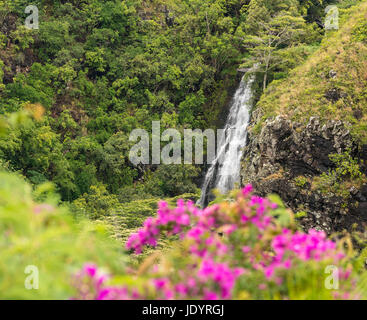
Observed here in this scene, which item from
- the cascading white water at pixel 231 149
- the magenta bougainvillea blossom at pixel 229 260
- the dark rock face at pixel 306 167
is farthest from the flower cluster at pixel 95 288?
the cascading white water at pixel 231 149

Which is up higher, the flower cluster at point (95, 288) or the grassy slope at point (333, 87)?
the grassy slope at point (333, 87)

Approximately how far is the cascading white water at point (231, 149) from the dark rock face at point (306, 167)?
3.84 meters

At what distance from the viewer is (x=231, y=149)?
54.1ft

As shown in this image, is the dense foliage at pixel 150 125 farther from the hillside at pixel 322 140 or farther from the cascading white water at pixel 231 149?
the cascading white water at pixel 231 149

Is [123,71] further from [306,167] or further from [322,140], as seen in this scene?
[322,140]

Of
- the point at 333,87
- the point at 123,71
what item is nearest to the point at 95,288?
the point at 333,87

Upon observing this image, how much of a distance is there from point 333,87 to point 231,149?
20.6ft

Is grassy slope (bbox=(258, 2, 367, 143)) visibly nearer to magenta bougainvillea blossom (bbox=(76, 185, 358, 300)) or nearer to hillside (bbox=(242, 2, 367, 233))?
hillside (bbox=(242, 2, 367, 233))

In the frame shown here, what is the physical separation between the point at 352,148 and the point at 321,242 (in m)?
8.85

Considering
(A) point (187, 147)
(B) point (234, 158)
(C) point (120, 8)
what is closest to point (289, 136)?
(B) point (234, 158)

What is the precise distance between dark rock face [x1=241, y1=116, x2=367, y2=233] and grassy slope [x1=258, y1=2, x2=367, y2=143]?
34cm

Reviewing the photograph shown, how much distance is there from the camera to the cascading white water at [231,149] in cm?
1591
